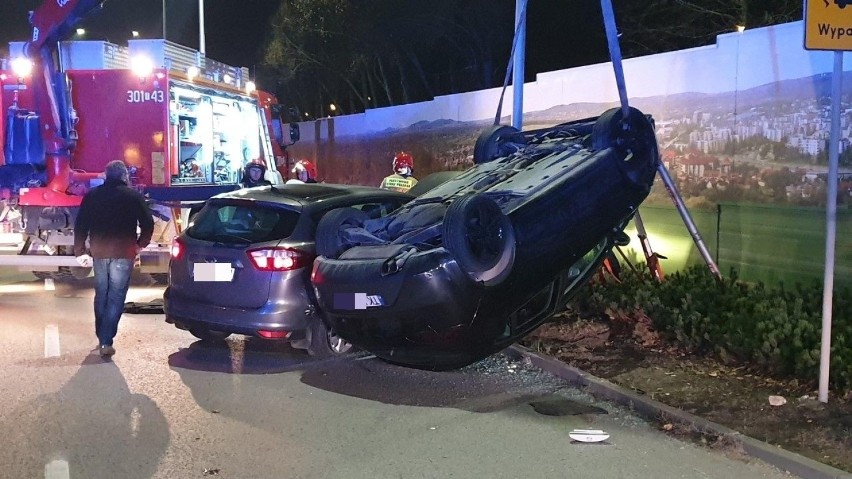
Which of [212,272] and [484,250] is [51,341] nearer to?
[212,272]

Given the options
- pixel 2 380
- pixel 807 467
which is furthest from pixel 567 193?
pixel 2 380

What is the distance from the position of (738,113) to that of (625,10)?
10.5 metres

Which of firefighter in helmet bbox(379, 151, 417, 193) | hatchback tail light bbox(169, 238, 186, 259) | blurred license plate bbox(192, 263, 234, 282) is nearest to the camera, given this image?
blurred license plate bbox(192, 263, 234, 282)

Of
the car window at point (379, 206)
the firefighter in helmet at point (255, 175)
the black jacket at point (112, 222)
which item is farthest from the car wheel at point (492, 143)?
the firefighter in helmet at point (255, 175)

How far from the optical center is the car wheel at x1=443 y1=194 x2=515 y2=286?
5.29 meters

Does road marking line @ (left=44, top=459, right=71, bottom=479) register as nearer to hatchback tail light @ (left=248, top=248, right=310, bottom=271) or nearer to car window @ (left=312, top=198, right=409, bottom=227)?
hatchback tail light @ (left=248, top=248, right=310, bottom=271)

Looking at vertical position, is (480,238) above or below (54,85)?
below

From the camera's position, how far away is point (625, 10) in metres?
18.8

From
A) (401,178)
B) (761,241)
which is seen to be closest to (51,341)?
(401,178)

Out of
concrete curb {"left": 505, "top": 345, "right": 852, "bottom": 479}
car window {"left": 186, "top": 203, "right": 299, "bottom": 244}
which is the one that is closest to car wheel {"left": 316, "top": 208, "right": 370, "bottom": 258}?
car window {"left": 186, "top": 203, "right": 299, "bottom": 244}

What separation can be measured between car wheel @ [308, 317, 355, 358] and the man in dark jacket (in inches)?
71.3

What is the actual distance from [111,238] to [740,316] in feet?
18.0

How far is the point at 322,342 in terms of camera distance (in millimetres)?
7074

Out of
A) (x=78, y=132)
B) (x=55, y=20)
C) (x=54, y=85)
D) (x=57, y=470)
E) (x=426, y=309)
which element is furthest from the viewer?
(x=78, y=132)
